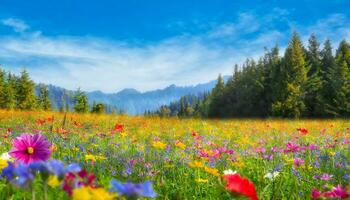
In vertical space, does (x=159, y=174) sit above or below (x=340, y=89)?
below

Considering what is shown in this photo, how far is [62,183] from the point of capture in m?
1.11

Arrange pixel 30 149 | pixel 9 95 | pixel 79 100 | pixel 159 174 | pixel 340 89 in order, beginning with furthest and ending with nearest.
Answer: pixel 9 95 < pixel 79 100 < pixel 340 89 < pixel 159 174 < pixel 30 149

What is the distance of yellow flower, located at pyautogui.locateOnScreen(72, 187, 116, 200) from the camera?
0.98 meters

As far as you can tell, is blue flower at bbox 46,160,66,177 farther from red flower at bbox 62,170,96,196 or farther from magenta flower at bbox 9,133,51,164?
magenta flower at bbox 9,133,51,164

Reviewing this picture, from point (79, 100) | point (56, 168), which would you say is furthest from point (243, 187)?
point (79, 100)

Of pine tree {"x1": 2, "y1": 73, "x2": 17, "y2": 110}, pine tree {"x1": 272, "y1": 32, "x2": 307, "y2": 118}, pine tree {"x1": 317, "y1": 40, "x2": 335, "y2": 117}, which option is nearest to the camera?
pine tree {"x1": 317, "y1": 40, "x2": 335, "y2": 117}

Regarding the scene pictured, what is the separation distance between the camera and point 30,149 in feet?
5.31

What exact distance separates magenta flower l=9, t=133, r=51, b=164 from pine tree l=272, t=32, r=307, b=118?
42868mm

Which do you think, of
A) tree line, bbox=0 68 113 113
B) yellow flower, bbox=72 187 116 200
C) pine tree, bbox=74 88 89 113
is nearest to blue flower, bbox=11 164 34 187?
yellow flower, bbox=72 187 116 200

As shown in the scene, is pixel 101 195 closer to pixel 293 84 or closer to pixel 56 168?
pixel 56 168

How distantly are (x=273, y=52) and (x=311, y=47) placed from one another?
11270 millimetres

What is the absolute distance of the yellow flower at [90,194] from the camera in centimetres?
98

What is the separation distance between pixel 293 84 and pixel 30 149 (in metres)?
44.6

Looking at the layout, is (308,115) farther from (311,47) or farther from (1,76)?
(1,76)
